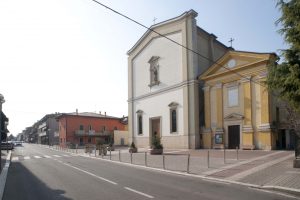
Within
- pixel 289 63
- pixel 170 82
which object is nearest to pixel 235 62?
pixel 170 82

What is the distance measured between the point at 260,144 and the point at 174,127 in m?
11.7

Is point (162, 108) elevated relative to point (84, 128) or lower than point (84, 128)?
elevated

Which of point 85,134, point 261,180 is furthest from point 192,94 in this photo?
point 85,134

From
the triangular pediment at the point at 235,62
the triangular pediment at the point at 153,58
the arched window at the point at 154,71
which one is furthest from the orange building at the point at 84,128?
the triangular pediment at the point at 235,62

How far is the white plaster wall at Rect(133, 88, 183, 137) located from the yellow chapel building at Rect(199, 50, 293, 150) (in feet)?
10.3

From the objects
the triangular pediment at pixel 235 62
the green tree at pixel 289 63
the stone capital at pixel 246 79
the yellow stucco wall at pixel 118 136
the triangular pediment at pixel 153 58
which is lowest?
the yellow stucco wall at pixel 118 136

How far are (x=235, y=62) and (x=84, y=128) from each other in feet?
165

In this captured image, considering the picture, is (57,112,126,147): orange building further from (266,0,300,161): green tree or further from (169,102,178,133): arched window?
(266,0,300,161): green tree

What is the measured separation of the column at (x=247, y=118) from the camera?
1283 inches

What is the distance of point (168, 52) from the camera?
42750mm

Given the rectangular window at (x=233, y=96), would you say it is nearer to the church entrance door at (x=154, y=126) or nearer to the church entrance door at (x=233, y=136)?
the church entrance door at (x=233, y=136)

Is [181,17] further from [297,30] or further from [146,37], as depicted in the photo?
[297,30]

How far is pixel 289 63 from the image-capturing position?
13172 millimetres

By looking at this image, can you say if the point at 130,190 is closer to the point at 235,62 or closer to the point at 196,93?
the point at 235,62
